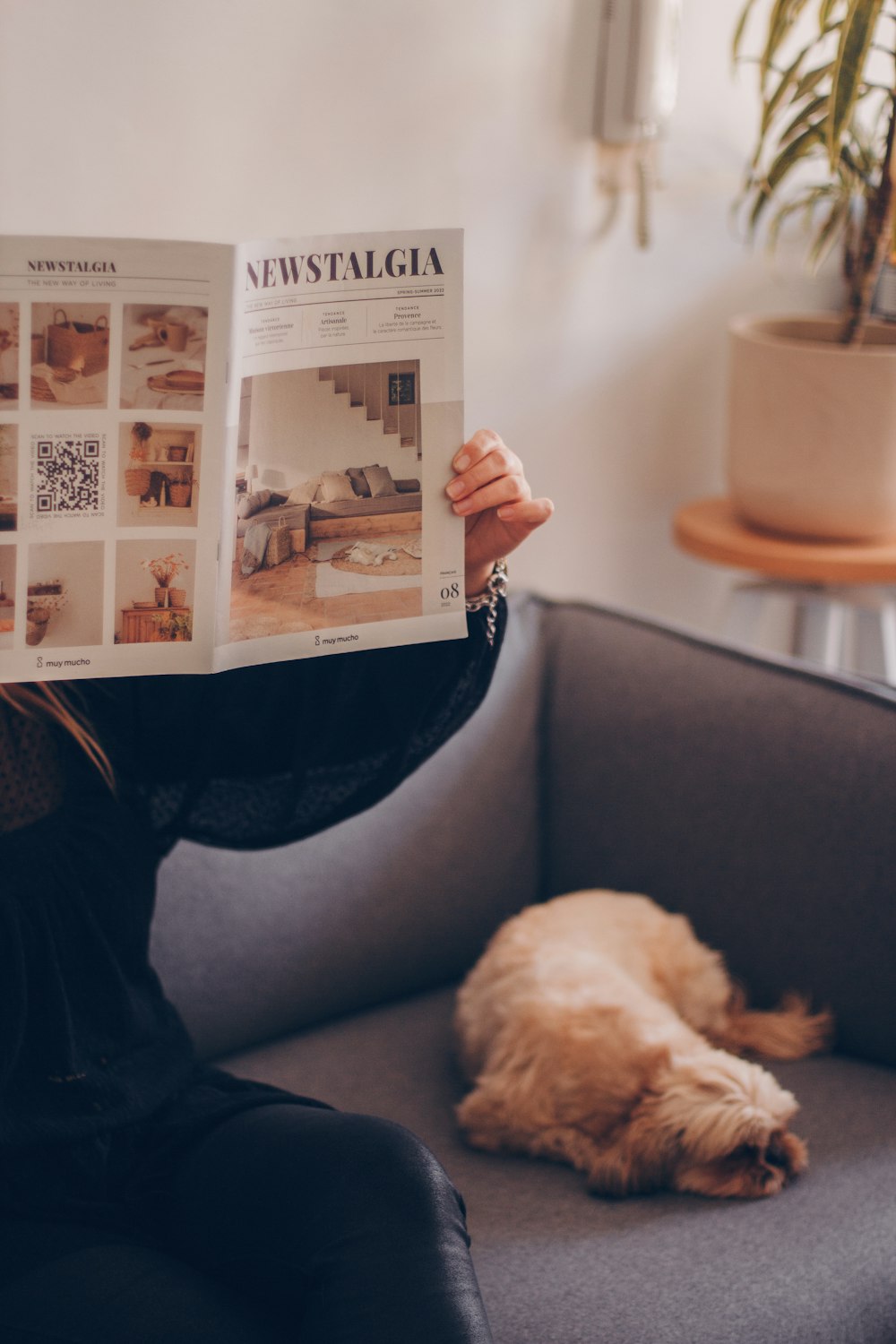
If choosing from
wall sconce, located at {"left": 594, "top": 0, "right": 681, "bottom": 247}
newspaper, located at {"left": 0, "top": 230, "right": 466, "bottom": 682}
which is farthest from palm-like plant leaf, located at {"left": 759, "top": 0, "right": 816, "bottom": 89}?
newspaper, located at {"left": 0, "top": 230, "right": 466, "bottom": 682}

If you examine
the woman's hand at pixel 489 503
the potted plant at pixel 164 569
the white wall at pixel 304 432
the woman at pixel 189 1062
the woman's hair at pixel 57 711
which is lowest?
the woman at pixel 189 1062

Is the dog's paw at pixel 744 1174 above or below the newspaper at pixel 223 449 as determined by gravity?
below

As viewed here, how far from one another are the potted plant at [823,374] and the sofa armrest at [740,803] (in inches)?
14.4

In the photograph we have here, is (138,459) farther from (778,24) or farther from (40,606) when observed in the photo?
(778,24)

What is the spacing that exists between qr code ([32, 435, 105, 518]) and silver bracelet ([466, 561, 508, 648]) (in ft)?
1.04

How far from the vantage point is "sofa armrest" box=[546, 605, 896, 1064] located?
1342mm

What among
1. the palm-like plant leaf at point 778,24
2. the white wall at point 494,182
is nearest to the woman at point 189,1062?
the white wall at point 494,182

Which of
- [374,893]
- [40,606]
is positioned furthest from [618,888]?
[40,606]

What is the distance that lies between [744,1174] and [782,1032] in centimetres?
24

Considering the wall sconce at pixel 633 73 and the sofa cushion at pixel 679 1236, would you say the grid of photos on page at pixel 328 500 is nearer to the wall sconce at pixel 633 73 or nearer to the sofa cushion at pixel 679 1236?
the sofa cushion at pixel 679 1236

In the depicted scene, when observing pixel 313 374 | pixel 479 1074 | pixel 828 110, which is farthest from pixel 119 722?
pixel 828 110

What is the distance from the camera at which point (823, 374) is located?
1.71 m

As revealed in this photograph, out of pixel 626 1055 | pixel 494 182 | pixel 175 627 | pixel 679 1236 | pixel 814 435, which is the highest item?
pixel 494 182

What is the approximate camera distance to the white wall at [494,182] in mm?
1342
